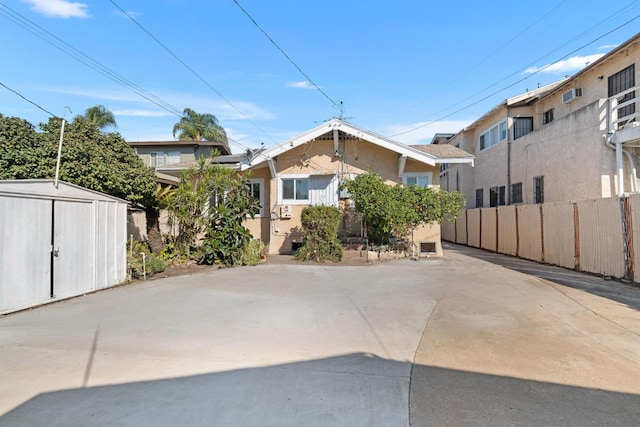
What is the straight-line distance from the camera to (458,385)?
13.0 feet

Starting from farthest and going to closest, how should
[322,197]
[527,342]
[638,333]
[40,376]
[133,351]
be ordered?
1. [322,197]
2. [638,333]
3. [527,342]
4. [133,351]
5. [40,376]

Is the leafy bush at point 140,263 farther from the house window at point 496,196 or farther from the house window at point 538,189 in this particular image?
the house window at point 496,196

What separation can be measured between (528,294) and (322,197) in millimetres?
9177

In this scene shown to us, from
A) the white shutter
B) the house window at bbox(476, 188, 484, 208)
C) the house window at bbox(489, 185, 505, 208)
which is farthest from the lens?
the house window at bbox(476, 188, 484, 208)

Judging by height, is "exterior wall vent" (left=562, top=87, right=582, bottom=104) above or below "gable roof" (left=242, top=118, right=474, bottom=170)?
above

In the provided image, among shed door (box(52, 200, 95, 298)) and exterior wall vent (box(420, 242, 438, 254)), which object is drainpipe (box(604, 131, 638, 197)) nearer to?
exterior wall vent (box(420, 242, 438, 254))

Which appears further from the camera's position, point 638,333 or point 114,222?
point 114,222

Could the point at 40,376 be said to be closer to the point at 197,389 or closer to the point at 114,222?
the point at 197,389

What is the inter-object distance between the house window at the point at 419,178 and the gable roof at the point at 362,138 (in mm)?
900

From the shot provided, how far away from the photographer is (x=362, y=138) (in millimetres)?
15258

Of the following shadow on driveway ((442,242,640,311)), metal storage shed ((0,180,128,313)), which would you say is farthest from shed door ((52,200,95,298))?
shadow on driveway ((442,242,640,311))

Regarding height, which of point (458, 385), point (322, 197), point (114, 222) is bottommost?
point (458, 385)

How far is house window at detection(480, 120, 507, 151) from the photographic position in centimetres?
2155

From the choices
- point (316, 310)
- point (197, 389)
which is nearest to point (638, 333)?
point (316, 310)
